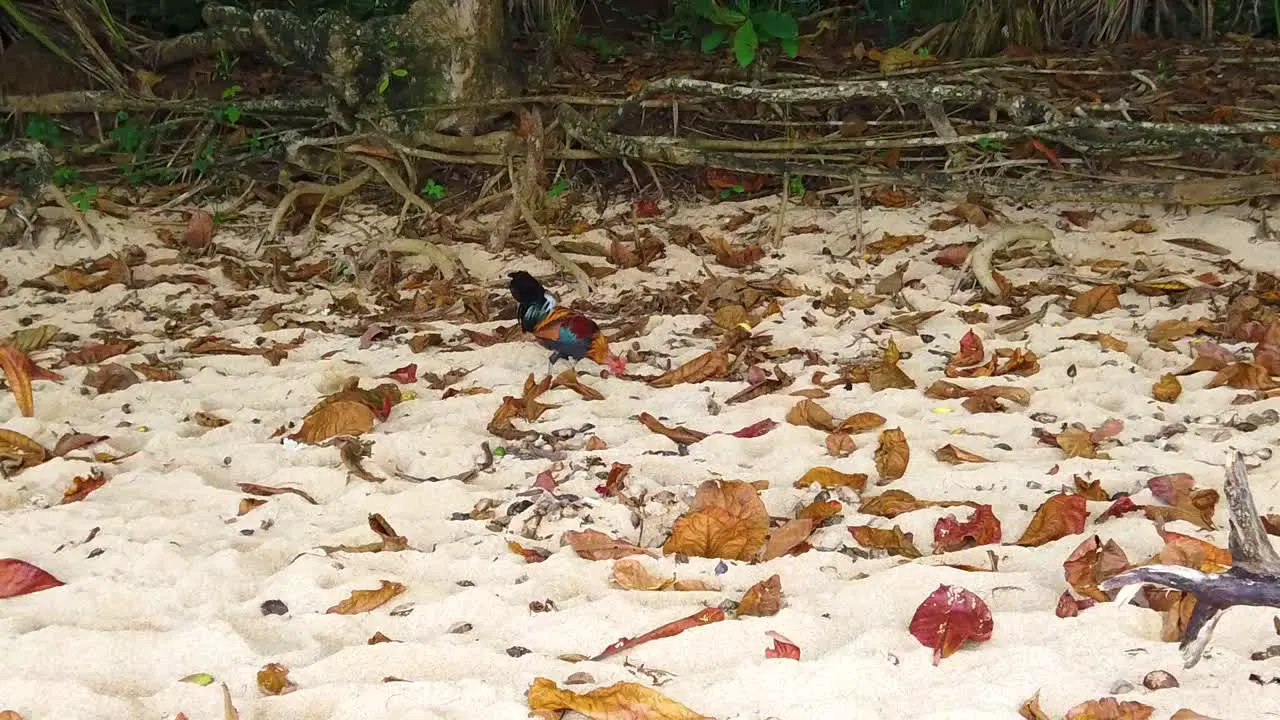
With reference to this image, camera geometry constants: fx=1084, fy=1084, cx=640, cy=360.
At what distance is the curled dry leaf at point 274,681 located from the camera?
5.53 feet

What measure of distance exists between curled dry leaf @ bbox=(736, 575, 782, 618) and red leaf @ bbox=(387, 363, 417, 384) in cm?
150

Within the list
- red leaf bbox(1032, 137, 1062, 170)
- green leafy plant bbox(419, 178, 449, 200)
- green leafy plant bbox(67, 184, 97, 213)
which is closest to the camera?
red leaf bbox(1032, 137, 1062, 170)

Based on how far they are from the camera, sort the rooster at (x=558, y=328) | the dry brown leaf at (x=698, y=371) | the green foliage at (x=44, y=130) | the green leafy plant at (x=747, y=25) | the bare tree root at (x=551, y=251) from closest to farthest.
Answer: the dry brown leaf at (x=698, y=371) < the rooster at (x=558, y=328) < the bare tree root at (x=551, y=251) < the green leafy plant at (x=747, y=25) < the green foliage at (x=44, y=130)

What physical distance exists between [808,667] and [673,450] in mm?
954

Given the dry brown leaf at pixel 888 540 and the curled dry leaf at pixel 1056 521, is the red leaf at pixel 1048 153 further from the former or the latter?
the dry brown leaf at pixel 888 540

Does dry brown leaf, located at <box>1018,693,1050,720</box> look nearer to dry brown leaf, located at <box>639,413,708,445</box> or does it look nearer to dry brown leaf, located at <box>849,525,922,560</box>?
dry brown leaf, located at <box>849,525,922,560</box>

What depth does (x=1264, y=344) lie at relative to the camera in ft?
9.30

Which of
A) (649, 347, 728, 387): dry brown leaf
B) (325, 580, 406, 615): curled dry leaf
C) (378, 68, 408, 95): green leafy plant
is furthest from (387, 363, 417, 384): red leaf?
(378, 68, 408, 95): green leafy plant

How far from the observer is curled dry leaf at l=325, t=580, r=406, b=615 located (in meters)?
1.92

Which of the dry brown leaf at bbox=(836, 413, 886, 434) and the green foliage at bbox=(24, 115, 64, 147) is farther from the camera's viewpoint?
the green foliage at bbox=(24, 115, 64, 147)

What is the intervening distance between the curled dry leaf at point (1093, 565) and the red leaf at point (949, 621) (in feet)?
0.63

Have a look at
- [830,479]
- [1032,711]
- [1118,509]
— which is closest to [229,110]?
[830,479]

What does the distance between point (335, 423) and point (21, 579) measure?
85 centimetres

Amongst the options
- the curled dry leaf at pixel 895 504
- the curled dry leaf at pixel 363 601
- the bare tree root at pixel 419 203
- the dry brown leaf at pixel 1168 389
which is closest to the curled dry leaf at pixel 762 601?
the curled dry leaf at pixel 895 504
